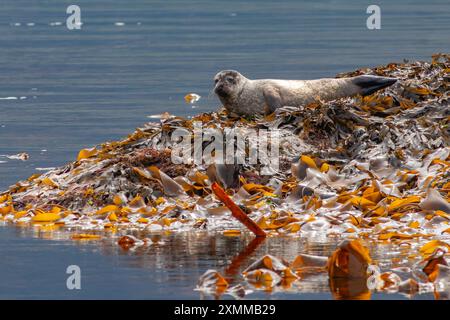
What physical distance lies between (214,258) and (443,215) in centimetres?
181

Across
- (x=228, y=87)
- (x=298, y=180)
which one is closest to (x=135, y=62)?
(x=228, y=87)

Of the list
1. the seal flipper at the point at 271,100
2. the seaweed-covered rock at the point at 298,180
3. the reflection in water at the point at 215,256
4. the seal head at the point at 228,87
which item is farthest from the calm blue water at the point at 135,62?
the seal flipper at the point at 271,100

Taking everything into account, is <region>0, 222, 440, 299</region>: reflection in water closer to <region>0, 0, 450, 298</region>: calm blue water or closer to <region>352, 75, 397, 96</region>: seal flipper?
<region>0, 0, 450, 298</region>: calm blue water

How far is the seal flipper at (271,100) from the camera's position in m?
12.5

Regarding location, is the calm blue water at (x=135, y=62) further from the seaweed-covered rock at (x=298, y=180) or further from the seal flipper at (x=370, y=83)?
the seal flipper at (x=370, y=83)

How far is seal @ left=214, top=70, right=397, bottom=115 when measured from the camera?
41.1 feet

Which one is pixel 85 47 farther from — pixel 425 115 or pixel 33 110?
pixel 425 115

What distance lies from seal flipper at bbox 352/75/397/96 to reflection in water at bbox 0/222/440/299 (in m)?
3.46

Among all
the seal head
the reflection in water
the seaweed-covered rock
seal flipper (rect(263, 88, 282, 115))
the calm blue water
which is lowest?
the reflection in water

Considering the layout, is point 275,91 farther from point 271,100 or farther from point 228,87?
point 228,87

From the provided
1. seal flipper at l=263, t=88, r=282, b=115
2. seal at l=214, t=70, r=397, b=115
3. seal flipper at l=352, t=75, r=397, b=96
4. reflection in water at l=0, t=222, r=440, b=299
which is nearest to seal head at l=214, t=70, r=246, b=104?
seal at l=214, t=70, r=397, b=115

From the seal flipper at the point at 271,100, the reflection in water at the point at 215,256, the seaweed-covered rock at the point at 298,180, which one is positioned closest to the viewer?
the reflection in water at the point at 215,256

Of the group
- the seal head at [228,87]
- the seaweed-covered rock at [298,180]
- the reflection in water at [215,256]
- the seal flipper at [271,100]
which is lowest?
the reflection in water at [215,256]

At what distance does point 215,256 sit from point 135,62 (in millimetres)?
18961
